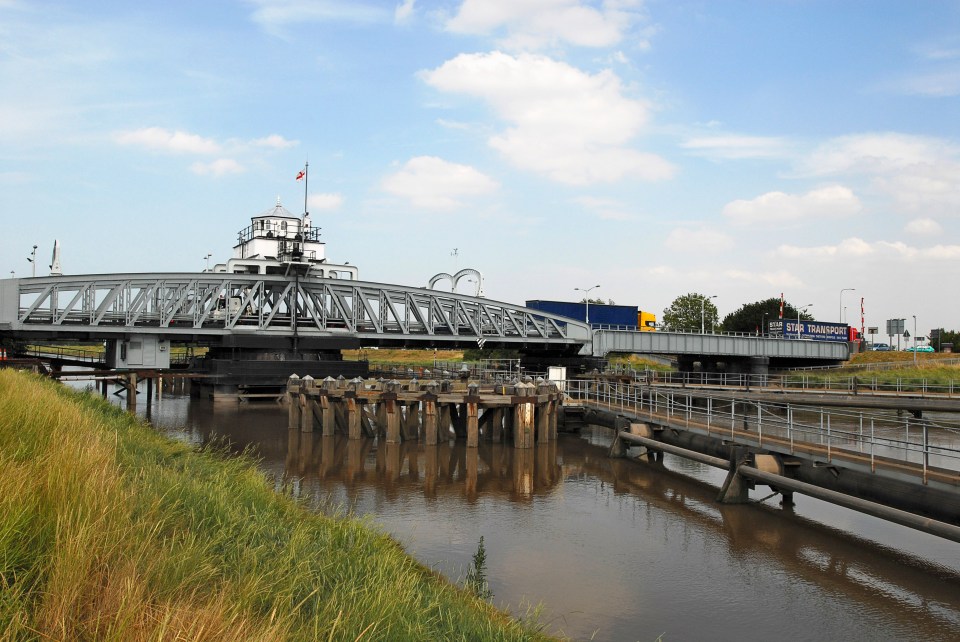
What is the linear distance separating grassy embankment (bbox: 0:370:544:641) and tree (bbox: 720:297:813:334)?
105805 millimetres

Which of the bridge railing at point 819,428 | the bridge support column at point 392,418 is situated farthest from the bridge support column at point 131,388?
the bridge railing at point 819,428

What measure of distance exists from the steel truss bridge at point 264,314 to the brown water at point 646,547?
1052 inches

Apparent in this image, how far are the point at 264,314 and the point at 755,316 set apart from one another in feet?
263

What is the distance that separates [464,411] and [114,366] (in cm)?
2874

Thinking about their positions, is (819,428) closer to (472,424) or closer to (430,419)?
(472,424)

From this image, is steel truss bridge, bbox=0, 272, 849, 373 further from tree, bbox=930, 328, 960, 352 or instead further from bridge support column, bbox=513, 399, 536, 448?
tree, bbox=930, 328, 960, 352

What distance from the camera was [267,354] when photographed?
54.5 metres

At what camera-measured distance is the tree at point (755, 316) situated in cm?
10988

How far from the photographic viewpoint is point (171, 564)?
705cm

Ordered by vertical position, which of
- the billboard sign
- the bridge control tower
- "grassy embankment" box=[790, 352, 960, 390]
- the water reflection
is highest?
the bridge control tower

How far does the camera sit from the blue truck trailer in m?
69.6

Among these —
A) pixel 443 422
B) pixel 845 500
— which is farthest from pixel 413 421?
pixel 845 500

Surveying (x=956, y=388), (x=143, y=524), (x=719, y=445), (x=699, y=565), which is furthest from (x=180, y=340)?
(x=956, y=388)

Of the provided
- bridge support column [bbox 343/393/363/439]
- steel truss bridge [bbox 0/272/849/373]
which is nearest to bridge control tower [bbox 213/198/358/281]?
steel truss bridge [bbox 0/272/849/373]
